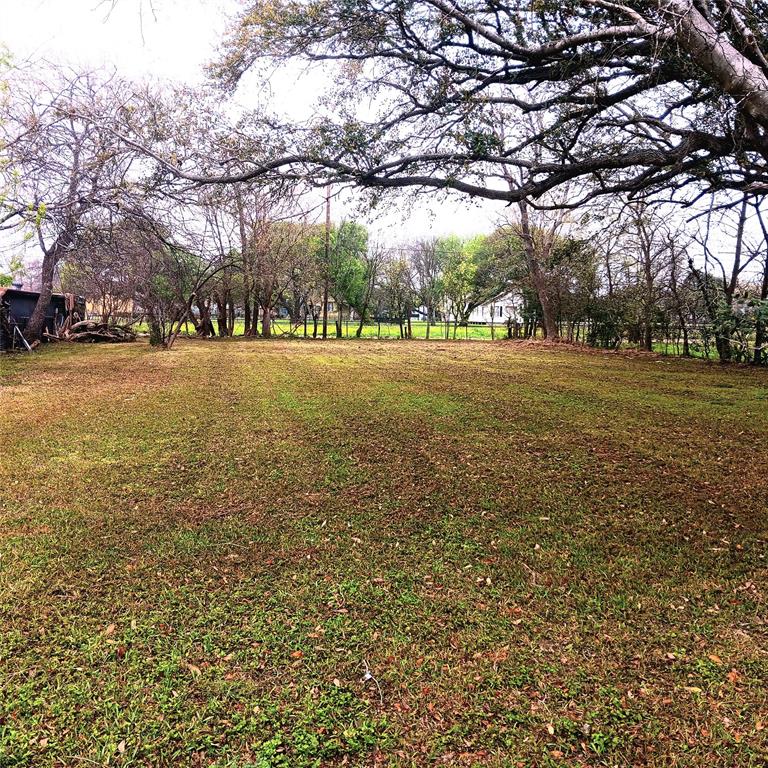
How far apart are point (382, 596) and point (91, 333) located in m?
19.4

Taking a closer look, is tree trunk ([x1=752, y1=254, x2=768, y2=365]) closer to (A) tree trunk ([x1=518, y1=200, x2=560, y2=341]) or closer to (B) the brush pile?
(A) tree trunk ([x1=518, y1=200, x2=560, y2=341])

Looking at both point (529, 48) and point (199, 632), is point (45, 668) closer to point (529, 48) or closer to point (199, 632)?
point (199, 632)

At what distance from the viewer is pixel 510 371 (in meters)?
10.4

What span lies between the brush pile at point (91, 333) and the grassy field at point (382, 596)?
1458 centimetres

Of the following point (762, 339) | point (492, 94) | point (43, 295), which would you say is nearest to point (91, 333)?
point (43, 295)

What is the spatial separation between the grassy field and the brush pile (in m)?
14.6

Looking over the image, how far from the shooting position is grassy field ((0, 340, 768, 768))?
1.50 m

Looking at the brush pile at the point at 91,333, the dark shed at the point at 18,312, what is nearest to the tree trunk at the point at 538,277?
the brush pile at the point at 91,333

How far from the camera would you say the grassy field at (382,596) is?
A: 1502mm

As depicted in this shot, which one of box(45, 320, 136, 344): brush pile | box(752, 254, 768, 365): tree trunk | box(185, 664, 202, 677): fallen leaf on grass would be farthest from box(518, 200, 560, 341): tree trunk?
box(185, 664, 202, 677): fallen leaf on grass

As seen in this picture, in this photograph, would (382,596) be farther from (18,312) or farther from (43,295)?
(18,312)

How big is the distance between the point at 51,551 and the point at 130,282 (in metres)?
15.4

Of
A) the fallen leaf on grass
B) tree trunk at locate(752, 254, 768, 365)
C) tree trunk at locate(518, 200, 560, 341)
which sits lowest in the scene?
the fallen leaf on grass

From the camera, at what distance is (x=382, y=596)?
224cm
